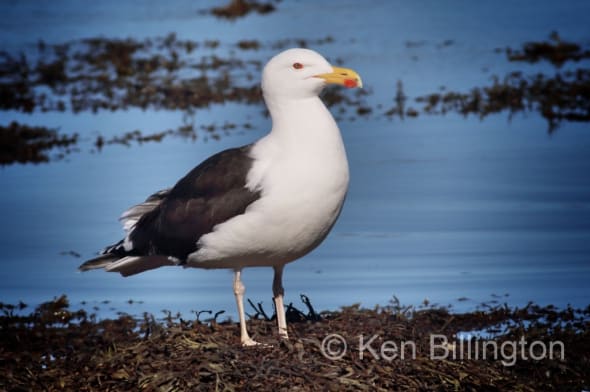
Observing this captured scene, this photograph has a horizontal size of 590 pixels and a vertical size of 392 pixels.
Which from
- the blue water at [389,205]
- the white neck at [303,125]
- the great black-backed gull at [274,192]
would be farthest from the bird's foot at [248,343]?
the blue water at [389,205]

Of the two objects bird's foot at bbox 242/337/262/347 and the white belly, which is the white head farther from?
bird's foot at bbox 242/337/262/347

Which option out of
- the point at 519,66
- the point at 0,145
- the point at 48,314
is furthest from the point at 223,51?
the point at 48,314

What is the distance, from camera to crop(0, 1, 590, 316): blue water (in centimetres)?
979

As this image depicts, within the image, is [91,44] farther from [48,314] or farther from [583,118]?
[48,314]

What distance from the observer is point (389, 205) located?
12.4 m

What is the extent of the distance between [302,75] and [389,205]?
506 cm

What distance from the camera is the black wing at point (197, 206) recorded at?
7441 mm

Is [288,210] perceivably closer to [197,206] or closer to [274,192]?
[274,192]

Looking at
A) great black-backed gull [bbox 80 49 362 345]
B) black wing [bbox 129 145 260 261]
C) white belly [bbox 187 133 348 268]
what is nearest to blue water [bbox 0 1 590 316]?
black wing [bbox 129 145 260 261]

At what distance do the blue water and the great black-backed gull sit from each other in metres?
1.57

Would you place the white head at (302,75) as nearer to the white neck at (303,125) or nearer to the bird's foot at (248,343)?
the white neck at (303,125)

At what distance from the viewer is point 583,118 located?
1614 cm

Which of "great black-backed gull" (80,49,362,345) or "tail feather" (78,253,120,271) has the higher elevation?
"great black-backed gull" (80,49,362,345)

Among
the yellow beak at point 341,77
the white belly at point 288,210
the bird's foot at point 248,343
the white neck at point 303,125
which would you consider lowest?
the bird's foot at point 248,343
